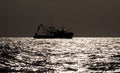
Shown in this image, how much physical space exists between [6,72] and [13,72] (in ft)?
2.21

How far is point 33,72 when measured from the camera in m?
31.2

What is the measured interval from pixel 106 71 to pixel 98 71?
31.3 inches

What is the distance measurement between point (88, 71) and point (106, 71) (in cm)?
A: 183

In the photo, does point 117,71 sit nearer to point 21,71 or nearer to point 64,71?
point 64,71

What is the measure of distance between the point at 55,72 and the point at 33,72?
2.12 m

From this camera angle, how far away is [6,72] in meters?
30.6

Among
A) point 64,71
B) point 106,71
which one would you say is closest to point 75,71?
point 64,71

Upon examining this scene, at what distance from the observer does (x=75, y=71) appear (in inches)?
1283

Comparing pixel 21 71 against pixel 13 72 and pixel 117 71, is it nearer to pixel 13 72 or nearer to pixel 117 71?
pixel 13 72

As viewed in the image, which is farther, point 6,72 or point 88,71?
point 88,71

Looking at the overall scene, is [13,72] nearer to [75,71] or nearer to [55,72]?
[55,72]

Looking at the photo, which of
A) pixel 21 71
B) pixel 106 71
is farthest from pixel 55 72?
pixel 106 71

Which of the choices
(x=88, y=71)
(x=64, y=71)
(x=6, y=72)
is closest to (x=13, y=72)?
(x=6, y=72)

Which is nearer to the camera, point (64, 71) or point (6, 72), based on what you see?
point (6, 72)
